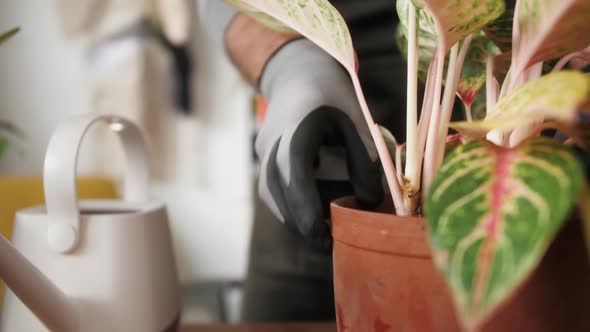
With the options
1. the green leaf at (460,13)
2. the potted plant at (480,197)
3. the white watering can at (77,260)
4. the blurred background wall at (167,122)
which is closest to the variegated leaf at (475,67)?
the potted plant at (480,197)

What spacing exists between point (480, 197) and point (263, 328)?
14.9 inches

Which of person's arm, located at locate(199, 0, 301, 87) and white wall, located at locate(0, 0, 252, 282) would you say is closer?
person's arm, located at locate(199, 0, 301, 87)

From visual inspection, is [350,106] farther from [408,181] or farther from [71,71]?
[71,71]

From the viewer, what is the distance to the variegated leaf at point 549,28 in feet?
0.70

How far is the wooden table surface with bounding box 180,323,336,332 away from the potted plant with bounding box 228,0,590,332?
21cm

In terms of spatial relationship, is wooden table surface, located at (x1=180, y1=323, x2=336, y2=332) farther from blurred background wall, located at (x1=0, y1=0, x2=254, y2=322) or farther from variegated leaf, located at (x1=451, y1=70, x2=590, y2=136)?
blurred background wall, located at (x1=0, y1=0, x2=254, y2=322)

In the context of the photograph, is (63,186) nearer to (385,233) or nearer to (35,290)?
(35,290)

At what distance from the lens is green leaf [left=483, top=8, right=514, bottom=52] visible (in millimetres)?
310

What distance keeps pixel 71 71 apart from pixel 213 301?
3.39ft

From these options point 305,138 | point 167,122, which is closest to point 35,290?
point 305,138

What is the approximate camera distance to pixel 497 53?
36 centimetres

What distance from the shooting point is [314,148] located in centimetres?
32

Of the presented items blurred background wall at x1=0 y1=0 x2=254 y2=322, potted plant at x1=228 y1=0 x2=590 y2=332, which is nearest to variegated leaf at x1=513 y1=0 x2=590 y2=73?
potted plant at x1=228 y1=0 x2=590 y2=332

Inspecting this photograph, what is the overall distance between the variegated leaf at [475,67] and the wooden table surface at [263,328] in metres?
0.28
